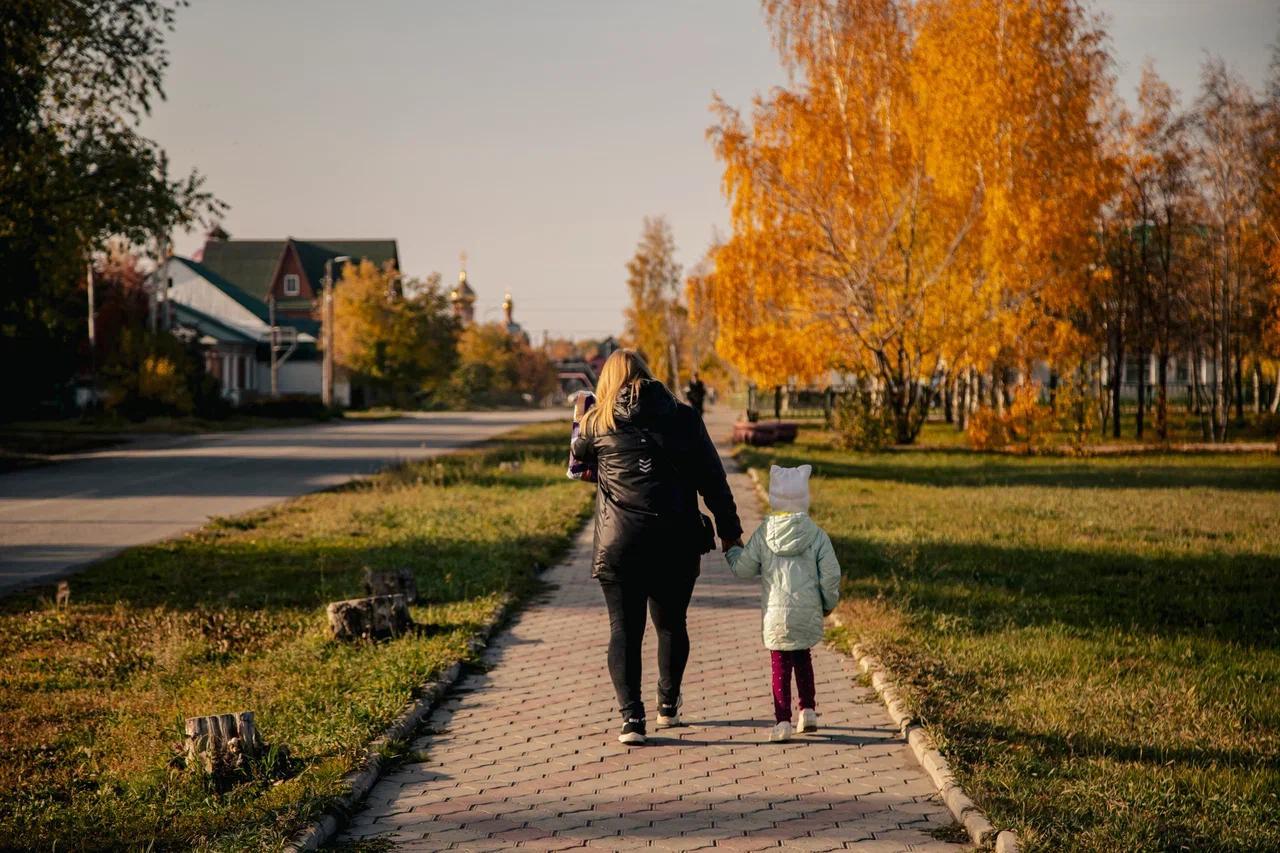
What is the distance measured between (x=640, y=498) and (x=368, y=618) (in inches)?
144

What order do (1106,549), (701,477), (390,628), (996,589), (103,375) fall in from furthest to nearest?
1. (103,375)
2. (1106,549)
3. (996,589)
4. (390,628)
5. (701,477)

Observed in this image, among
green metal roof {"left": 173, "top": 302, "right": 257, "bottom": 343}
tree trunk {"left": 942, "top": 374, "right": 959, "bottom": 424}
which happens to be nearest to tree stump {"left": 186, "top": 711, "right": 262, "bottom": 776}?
tree trunk {"left": 942, "top": 374, "right": 959, "bottom": 424}

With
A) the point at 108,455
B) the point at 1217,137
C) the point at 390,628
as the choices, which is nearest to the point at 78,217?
the point at 108,455

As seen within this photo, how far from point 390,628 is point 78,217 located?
69.4 feet

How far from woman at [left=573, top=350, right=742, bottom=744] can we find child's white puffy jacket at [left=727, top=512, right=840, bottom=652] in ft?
0.86

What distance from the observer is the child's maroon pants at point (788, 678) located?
704 cm

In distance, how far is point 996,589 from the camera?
11.9 m

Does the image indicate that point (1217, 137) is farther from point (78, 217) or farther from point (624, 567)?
point (624, 567)

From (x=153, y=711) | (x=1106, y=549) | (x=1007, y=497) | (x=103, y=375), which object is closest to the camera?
(x=153, y=711)

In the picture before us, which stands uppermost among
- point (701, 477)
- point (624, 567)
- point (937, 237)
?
point (937, 237)

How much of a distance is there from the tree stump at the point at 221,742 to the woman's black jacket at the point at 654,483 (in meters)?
1.95

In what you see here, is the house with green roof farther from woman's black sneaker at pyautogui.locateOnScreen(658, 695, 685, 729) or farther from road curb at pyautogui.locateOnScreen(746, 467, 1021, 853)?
woman's black sneaker at pyautogui.locateOnScreen(658, 695, 685, 729)

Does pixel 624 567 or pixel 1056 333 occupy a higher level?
pixel 1056 333

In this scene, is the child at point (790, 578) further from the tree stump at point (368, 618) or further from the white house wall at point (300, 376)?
the white house wall at point (300, 376)
